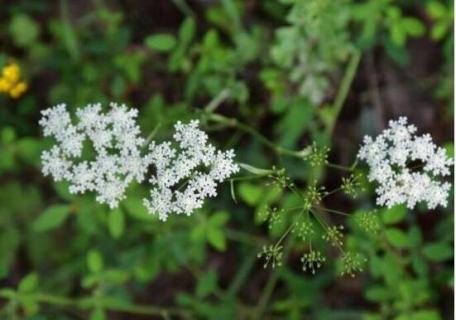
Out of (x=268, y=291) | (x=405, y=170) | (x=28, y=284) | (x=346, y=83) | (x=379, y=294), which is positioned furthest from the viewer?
(x=346, y=83)

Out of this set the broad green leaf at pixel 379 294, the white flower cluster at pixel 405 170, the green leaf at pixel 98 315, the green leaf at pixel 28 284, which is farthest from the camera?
the broad green leaf at pixel 379 294

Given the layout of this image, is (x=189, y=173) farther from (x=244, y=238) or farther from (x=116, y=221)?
(x=244, y=238)

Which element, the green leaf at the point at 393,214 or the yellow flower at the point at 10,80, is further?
the yellow flower at the point at 10,80

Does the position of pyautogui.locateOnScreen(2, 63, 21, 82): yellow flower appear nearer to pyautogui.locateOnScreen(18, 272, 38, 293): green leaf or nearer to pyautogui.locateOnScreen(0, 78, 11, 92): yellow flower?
pyautogui.locateOnScreen(0, 78, 11, 92): yellow flower

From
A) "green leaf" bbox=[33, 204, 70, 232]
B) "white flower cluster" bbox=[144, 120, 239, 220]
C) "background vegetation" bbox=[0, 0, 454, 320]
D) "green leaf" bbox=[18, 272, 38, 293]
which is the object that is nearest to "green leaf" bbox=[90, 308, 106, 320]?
"background vegetation" bbox=[0, 0, 454, 320]

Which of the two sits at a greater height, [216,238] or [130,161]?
[216,238]

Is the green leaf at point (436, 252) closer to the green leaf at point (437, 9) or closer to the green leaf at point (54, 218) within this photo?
the green leaf at point (437, 9)

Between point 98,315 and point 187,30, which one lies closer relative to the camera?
point 98,315

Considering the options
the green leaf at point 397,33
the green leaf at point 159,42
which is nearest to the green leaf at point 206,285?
the green leaf at point 159,42

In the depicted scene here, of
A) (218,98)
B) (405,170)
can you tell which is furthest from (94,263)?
(405,170)
